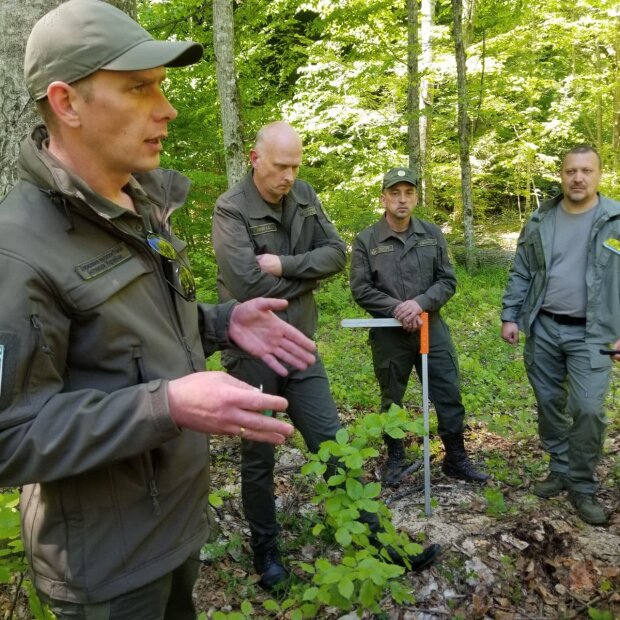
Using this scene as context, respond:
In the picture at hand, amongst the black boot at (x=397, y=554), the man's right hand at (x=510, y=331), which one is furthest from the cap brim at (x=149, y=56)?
the man's right hand at (x=510, y=331)

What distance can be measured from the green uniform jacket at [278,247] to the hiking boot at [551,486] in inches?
93.2

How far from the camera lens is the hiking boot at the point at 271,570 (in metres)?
3.03

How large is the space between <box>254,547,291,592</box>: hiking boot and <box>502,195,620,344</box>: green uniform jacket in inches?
103

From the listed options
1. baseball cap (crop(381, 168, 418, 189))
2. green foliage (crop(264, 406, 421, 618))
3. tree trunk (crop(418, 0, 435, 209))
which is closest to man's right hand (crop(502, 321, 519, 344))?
baseball cap (crop(381, 168, 418, 189))

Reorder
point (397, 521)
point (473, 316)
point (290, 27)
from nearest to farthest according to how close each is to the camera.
Answer: point (397, 521), point (473, 316), point (290, 27)

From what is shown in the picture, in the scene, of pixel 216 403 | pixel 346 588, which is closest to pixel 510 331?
pixel 346 588

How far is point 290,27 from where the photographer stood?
11.3 m

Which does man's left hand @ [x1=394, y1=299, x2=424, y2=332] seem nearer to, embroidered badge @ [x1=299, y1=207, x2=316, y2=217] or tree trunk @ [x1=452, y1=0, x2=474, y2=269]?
embroidered badge @ [x1=299, y1=207, x2=316, y2=217]

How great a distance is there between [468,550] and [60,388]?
2995mm

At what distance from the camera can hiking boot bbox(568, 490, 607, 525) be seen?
3.67 metres

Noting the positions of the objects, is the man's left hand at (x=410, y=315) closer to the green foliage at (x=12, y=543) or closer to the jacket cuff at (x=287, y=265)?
the jacket cuff at (x=287, y=265)

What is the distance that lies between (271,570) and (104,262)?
7.86 feet

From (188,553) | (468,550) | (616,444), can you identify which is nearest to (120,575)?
(188,553)

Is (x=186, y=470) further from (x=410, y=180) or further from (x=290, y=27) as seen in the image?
(x=290, y=27)
